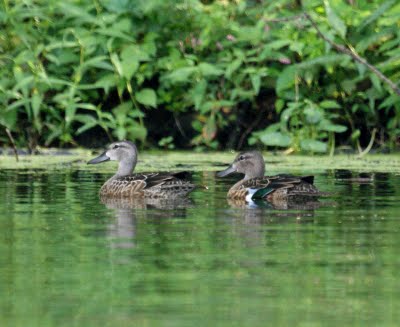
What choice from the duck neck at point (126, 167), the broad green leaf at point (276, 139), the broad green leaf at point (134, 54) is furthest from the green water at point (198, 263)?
the broad green leaf at point (134, 54)

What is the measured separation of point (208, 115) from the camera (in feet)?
58.7

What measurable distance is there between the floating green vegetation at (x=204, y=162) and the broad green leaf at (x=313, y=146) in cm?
16

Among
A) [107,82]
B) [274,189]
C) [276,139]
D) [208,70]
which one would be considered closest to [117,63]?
[107,82]

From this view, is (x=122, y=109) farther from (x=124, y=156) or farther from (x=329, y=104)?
(x=124, y=156)

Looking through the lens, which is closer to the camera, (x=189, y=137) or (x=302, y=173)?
(x=302, y=173)

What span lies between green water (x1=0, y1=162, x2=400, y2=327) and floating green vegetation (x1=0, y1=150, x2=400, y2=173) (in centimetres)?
310

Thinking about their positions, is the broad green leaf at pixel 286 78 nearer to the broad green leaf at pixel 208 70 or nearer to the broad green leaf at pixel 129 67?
the broad green leaf at pixel 208 70

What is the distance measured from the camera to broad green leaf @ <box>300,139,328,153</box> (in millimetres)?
16594

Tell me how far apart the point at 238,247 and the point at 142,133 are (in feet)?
29.8

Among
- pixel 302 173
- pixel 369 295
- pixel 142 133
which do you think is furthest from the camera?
pixel 142 133

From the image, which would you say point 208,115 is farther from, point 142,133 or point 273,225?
point 273,225

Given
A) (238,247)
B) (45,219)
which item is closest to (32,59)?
(45,219)

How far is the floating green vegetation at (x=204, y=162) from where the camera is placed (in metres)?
15.0

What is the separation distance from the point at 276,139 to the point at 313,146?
18.4 inches
